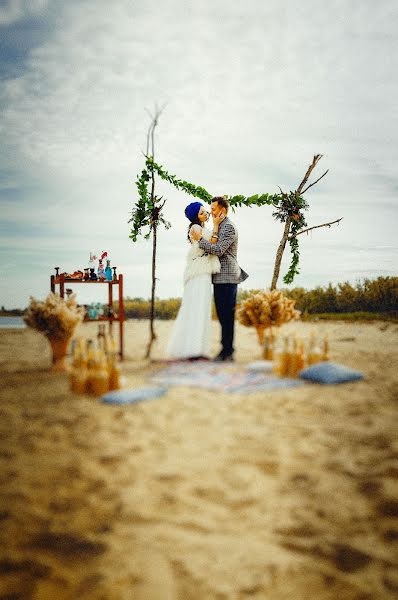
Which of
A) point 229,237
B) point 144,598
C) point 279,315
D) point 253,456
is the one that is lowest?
point 144,598

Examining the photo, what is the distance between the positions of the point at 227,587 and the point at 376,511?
3.14 ft

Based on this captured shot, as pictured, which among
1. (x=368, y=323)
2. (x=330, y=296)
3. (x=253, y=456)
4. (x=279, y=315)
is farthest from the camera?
(x=330, y=296)

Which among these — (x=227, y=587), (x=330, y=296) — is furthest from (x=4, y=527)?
(x=330, y=296)

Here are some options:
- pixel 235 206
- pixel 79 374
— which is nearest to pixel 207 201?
pixel 235 206

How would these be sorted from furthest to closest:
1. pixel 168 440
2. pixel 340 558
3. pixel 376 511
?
pixel 168 440
pixel 376 511
pixel 340 558

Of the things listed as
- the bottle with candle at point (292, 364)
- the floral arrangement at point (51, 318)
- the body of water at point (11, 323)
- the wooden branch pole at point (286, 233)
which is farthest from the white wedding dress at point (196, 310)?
the body of water at point (11, 323)

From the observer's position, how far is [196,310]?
6.38 m

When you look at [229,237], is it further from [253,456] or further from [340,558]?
[340,558]

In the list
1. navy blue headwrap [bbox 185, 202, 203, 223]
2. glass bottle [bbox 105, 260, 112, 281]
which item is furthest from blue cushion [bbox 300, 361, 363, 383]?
glass bottle [bbox 105, 260, 112, 281]

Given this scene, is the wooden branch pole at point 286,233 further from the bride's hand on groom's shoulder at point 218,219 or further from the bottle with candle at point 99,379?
the bottle with candle at point 99,379

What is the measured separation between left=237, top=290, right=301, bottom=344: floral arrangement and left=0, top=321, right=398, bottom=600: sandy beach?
3.08m

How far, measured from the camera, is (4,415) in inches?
151

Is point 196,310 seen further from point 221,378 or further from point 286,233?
point 286,233

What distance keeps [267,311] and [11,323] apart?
863cm
